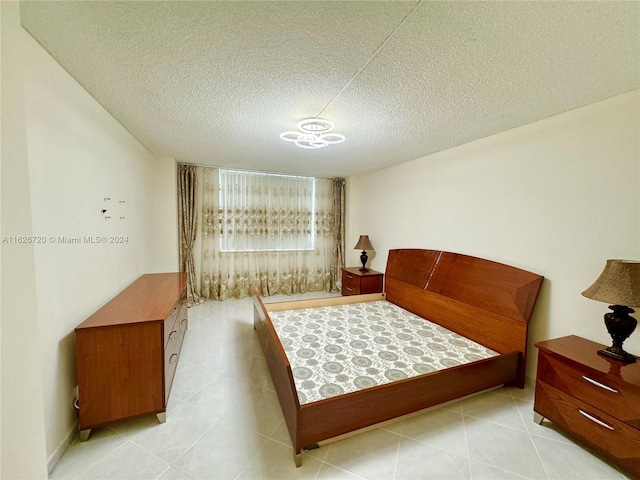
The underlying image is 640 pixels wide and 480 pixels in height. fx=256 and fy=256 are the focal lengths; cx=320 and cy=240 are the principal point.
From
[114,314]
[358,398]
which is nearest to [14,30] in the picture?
[114,314]

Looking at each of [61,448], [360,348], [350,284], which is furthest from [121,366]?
[350,284]

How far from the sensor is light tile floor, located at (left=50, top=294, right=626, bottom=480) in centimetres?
145

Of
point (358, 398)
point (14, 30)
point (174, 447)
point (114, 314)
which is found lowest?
point (174, 447)

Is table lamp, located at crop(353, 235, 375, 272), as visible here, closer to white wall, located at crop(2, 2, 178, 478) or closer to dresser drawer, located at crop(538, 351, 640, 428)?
dresser drawer, located at crop(538, 351, 640, 428)

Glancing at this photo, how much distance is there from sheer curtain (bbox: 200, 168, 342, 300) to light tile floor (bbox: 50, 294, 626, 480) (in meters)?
2.63

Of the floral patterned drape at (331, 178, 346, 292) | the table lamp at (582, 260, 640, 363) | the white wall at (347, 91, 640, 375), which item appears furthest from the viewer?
the floral patterned drape at (331, 178, 346, 292)

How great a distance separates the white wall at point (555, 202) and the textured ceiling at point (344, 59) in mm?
215

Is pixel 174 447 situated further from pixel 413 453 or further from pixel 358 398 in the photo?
pixel 413 453

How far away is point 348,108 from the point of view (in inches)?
81.4

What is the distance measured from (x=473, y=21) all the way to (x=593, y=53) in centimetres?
77

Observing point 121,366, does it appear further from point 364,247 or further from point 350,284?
point 364,247

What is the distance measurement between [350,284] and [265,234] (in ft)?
6.00

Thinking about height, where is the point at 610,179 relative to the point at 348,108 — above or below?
below

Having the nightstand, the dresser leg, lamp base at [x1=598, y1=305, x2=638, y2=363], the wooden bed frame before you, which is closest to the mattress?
the wooden bed frame
